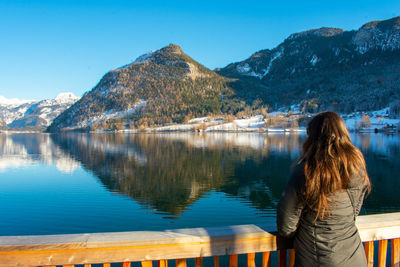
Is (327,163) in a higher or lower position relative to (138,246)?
higher

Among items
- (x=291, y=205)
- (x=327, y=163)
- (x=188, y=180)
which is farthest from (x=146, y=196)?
(x=327, y=163)

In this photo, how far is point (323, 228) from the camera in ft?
8.05

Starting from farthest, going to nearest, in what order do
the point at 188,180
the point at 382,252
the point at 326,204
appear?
the point at 188,180, the point at 382,252, the point at 326,204

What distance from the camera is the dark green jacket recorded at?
7.95ft

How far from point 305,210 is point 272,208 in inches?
683

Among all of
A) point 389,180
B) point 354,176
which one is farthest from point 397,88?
point 354,176

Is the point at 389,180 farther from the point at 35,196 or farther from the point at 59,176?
the point at 59,176

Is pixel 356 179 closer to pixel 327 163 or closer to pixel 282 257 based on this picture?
pixel 327 163

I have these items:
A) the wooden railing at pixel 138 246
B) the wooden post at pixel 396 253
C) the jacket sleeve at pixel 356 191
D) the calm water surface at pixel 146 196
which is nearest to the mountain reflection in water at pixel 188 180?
the calm water surface at pixel 146 196

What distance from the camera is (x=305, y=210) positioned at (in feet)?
8.22

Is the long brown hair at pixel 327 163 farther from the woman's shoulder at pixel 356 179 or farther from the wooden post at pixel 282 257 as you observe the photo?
the wooden post at pixel 282 257

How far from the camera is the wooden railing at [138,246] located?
2336 millimetres

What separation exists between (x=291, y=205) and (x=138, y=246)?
58.2 inches

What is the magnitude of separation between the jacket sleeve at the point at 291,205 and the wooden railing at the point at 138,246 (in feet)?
0.86
